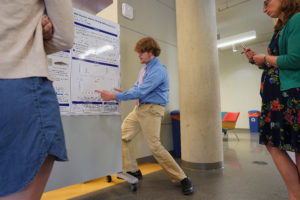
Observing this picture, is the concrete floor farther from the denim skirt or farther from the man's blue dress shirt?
the denim skirt

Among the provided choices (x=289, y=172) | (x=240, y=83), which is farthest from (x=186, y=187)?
(x=240, y=83)

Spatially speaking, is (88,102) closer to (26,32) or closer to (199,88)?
(26,32)

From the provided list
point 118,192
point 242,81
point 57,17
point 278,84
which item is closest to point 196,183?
point 118,192

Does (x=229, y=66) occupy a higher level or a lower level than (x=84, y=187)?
higher

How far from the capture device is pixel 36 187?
1.81 feet

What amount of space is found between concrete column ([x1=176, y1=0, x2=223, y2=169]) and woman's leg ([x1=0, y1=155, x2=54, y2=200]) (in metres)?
2.40

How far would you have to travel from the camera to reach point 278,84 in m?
1.08

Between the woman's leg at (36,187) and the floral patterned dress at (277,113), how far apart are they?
1122mm

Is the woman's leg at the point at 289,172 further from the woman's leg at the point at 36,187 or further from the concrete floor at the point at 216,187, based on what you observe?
the woman's leg at the point at 36,187

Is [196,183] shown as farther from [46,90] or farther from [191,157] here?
[46,90]

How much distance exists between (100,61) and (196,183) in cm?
167

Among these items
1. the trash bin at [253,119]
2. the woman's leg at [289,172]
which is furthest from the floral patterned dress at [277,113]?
the trash bin at [253,119]

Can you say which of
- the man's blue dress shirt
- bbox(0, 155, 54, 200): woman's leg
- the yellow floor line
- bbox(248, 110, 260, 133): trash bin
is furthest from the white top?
bbox(248, 110, 260, 133): trash bin

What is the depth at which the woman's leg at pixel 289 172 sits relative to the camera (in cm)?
105
